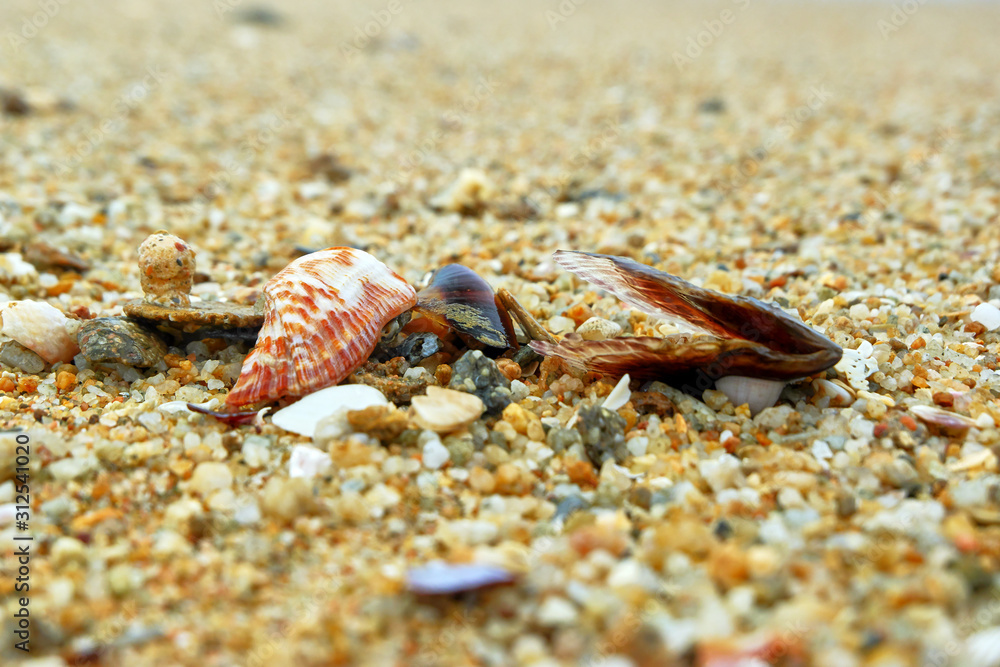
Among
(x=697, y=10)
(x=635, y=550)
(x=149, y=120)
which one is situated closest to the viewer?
(x=635, y=550)

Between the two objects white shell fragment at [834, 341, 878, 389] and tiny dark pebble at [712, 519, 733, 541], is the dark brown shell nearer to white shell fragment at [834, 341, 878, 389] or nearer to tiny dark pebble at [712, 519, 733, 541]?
white shell fragment at [834, 341, 878, 389]

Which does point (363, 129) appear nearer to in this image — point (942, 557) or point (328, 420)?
point (328, 420)

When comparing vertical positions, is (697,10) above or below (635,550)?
above

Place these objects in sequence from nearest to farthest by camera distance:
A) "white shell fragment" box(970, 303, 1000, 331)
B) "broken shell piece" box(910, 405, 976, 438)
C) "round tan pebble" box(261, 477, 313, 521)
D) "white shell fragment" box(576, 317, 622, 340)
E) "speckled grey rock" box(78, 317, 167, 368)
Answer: "round tan pebble" box(261, 477, 313, 521)
"broken shell piece" box(910, 405, 976, 438)
"speckled grey rock" box(78, 317, 167, 368)
"white shell fragment" box(576, 317, 622, 340)
"white shell fragment" box(970, 303, 1000, 331)

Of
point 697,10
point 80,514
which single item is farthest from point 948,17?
point 80,514

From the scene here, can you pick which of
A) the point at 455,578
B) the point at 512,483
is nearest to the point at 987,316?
the point at 512,483

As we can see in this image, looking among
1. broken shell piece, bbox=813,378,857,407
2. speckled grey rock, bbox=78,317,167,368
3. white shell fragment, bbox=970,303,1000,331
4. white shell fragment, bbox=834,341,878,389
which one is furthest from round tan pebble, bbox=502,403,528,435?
white shell fragment, bbox=970,303,1000,331
